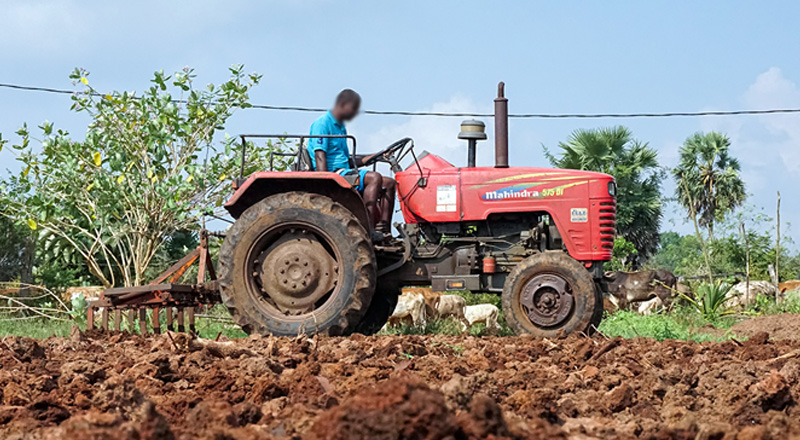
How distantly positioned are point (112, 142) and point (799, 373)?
9.67m

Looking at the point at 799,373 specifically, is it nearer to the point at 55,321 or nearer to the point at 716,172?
the point at 55,321

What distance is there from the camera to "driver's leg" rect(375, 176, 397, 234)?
709 cm

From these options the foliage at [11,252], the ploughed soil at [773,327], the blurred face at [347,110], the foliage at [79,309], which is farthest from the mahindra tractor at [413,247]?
the foliage at [11,252]

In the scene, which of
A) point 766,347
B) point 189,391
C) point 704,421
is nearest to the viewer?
point 704,421

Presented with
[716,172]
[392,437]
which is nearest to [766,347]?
[392,437]

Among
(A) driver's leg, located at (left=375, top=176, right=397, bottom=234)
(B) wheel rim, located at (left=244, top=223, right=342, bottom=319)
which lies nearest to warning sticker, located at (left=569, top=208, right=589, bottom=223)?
(A) driver's leg, located at (left=375, top=176, right=397, bottom=234)

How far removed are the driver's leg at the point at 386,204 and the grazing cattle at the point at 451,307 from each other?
18.9 ft

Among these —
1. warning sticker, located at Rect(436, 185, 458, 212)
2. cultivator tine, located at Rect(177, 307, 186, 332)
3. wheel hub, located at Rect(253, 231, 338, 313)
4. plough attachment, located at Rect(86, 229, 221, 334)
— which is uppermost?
warning sticker, located at Rect(436, 185, 458, 212)

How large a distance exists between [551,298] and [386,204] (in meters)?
1.56

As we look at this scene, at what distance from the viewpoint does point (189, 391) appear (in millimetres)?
3348

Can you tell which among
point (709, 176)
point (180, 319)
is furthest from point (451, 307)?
point (709, 176)

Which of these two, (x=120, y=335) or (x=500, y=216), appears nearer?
(x=120, y=335)

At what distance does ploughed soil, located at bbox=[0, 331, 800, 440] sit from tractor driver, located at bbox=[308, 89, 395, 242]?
1.85 metres

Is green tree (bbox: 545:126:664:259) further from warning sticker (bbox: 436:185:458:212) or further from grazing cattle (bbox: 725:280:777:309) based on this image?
warning sticker (bbox: 436:185:458:212)
